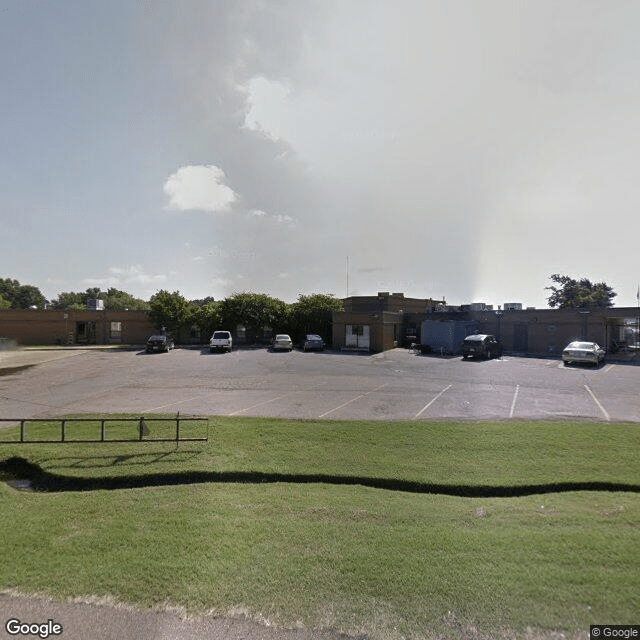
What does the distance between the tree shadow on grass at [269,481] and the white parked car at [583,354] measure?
20.4 m

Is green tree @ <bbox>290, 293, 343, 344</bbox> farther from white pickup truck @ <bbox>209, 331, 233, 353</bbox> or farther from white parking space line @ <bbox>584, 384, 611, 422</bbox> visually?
white parking space line @ <bbox>584, 384, 611, 422</bbox>

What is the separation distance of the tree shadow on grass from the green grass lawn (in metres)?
0.04

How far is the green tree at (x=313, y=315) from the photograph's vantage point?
39.5 metres

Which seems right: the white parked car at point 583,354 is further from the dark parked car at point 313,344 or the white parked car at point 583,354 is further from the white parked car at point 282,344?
the white parked car at point 282,344

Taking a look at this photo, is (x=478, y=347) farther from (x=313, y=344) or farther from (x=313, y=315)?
(x=313, y=315)

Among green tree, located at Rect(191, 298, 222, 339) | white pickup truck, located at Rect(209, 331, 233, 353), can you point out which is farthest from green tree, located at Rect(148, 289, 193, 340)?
white pickup truck, located at Rect(209, 331, 233, 353)

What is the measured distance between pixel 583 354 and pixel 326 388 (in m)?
17.7

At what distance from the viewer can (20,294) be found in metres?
85.3

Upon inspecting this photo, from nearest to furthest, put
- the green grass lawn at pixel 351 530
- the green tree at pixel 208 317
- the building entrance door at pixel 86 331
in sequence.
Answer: the green grass lawn at pixel 351 530 < the green tree at pixel 208 317 < the building entrance door at pixel 86 331

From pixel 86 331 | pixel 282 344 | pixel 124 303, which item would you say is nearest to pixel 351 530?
pixel 282 344

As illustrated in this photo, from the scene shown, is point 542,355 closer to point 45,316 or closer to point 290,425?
point 290,425

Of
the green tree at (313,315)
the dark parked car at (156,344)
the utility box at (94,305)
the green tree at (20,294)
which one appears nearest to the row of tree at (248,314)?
the green tree at (313,315)

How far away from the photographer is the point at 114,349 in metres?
36.4

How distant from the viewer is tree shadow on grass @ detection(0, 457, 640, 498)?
→ 738cm
